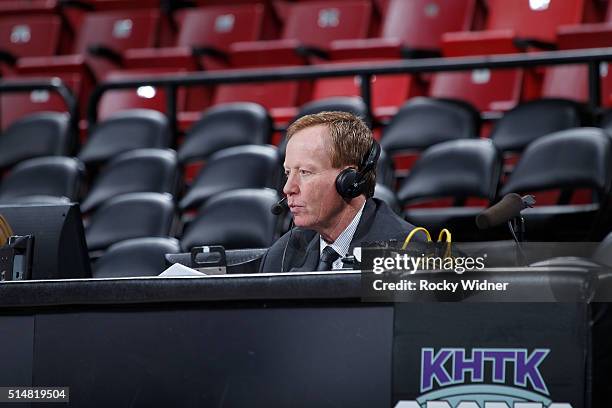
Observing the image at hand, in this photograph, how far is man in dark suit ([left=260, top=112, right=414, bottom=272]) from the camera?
2549 millimetres

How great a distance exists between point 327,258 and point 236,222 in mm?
1456

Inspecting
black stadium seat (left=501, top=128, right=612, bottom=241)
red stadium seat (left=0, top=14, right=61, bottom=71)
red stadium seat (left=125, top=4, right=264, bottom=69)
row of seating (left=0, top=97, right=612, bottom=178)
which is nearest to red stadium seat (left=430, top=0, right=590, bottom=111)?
row of seating (left=0, top=97, right=612, bottom=178)

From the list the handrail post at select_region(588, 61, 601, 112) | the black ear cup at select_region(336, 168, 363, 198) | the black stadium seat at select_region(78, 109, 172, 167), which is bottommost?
the black stadium seat at select_region(78, 109, 172, 167)

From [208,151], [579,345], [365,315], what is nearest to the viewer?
[579,345]

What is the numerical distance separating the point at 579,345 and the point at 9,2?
5.99 metres

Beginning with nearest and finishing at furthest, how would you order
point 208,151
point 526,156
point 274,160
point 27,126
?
point 526,156 < point 274,160 < point 208,151 < point 27,126

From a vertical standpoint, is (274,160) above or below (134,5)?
below

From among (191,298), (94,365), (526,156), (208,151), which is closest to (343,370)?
(191,298)

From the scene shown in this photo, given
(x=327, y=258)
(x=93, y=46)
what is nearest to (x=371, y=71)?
(x=93, y=46)

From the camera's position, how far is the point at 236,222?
3930mm

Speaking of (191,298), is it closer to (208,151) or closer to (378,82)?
(208,151)

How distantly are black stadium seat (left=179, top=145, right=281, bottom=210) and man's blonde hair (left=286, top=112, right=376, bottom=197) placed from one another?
1685 mm

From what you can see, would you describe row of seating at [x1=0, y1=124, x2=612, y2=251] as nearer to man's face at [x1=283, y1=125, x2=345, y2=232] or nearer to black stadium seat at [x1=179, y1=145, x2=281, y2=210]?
black stadium seat at [x1=179, y1=145, x2=281, y2=210]

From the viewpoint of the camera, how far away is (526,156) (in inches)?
156
